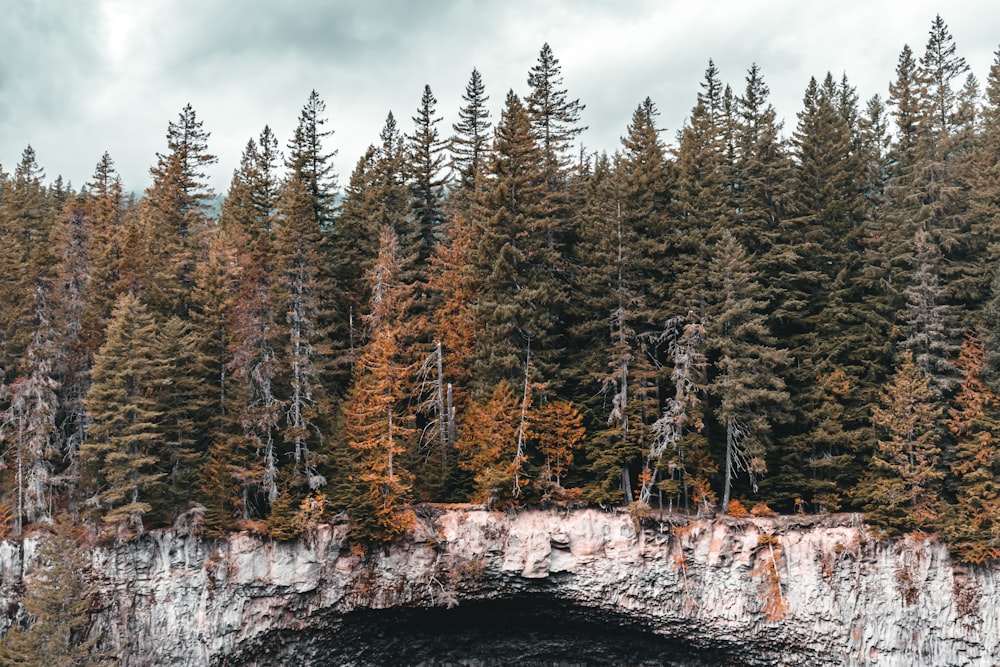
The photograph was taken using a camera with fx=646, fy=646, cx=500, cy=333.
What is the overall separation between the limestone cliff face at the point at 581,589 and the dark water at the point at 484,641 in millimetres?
119

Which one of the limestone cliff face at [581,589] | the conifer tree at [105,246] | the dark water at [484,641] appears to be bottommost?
the dark water at [484,641]

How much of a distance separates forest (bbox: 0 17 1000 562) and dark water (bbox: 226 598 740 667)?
4.89m

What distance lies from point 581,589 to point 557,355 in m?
10.7

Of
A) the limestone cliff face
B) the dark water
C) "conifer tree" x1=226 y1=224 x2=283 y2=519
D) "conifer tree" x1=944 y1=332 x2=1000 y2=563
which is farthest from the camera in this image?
the dark water

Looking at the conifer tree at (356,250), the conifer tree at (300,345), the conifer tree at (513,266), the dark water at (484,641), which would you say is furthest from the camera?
the conifer tree at (356,250)

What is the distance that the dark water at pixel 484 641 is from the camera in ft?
94.9

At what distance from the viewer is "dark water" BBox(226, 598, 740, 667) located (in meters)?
28.9

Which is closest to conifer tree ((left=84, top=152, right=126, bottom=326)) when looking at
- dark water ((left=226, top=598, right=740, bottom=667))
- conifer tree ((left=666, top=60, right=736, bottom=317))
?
dark water ((left=226, top=598, right=740, bottom=667))

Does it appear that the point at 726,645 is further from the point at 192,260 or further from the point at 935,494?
the point at 192,260

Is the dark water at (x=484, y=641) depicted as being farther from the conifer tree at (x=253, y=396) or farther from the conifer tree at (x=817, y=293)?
the conifer tree at (x=817, y=293)

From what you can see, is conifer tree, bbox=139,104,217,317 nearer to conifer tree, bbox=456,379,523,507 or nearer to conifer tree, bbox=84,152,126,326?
conifer tree, bbox=84,152,126,326

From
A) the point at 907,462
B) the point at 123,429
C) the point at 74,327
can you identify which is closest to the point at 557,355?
the point at 907,462

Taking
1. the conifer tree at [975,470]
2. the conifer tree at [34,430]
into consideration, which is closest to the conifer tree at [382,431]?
the conifer tree at [34,430]

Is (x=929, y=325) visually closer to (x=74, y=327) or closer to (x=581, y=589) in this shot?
(x=581, y=589)
